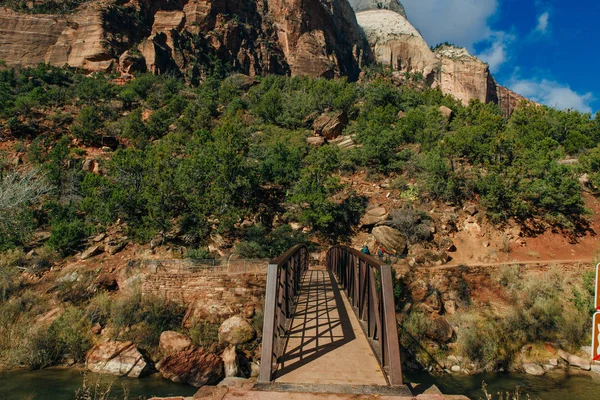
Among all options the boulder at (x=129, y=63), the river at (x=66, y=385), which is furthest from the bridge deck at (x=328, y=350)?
the boulder at (x=129, y=63)

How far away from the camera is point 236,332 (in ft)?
37.9

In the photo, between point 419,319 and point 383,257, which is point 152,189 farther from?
point 419,319

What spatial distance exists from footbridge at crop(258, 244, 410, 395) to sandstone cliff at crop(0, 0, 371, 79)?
184 ft

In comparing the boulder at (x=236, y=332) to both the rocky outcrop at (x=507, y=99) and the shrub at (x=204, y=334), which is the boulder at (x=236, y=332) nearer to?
the shrub at (x=204, y=334)

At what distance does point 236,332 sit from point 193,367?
1.97 metres

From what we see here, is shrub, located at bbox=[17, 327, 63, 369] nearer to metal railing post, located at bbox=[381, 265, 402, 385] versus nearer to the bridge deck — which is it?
the bridge deck

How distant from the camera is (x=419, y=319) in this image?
12008 mm

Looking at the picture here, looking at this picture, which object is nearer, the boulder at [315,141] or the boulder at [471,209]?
the boulder at [471,209]

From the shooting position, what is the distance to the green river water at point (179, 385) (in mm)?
8812

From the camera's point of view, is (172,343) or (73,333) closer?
(172,343)

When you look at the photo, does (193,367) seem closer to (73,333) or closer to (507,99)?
(73,333)

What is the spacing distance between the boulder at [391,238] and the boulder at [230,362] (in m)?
10.1

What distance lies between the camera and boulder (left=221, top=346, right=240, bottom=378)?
32.9 ft

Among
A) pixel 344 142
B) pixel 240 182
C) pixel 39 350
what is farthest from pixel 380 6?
pixel 39 350
